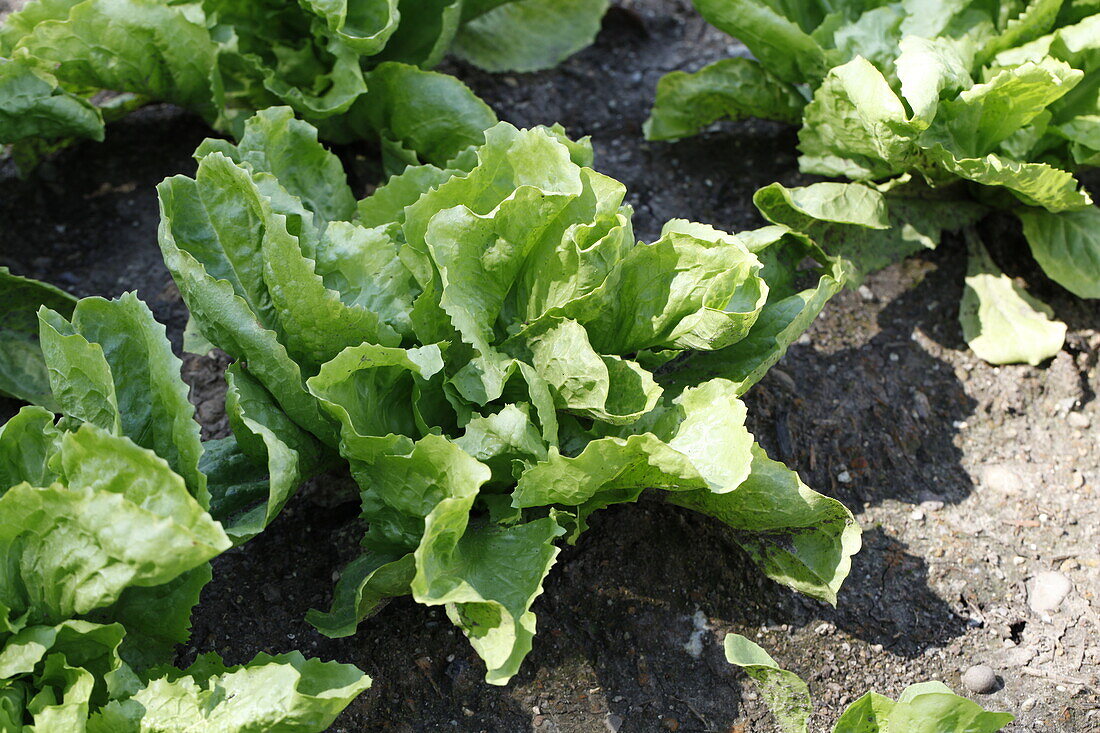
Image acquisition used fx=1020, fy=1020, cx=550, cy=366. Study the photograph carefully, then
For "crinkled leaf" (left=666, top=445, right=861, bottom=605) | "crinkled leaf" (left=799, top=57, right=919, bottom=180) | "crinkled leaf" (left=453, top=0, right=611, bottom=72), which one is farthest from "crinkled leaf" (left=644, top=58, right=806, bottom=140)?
"crinkled leaf" (left=666, top=445, right=861, bottom=605)

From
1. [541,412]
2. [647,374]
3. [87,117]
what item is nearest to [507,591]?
[541,412]

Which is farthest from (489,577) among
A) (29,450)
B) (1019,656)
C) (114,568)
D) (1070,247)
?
(1070,247)

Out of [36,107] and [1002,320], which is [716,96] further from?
[36,107]

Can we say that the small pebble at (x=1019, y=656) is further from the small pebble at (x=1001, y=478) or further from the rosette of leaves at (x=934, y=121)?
the rosette of leaves at (x=934, y=121)

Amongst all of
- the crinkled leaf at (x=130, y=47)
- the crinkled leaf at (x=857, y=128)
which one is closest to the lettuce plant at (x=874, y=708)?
the crinkled leaf at (x=857, y=128)

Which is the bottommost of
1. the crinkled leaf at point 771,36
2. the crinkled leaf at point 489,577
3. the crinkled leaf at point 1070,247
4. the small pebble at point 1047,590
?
the small pebble at point 1047,590
